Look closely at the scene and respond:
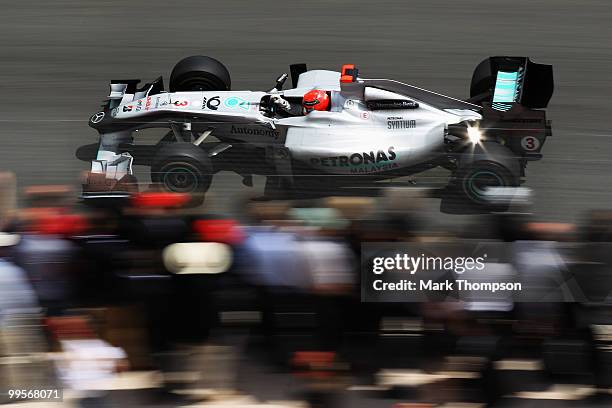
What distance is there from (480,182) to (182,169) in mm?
2612

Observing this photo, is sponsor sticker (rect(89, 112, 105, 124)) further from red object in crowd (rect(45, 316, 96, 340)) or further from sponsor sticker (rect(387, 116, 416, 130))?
red object in crowd (rect(45, 316, 96, 340))

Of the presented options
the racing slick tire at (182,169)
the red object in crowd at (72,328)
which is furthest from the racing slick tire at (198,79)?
the red object in crowd at (72,328)

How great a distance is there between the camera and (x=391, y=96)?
Result: 34.1 feet

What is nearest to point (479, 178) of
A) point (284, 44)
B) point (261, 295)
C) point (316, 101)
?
point (316, 101)

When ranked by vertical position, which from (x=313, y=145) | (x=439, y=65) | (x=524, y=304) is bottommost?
(x=524, y=304)

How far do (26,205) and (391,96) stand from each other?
4225 mm

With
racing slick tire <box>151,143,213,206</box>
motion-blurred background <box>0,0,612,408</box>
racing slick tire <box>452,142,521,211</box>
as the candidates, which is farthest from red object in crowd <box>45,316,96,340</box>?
racing slick tire <box>452,142,521,211</box>

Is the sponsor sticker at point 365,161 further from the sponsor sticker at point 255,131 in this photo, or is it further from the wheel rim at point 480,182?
the wheel rim at point 480,182

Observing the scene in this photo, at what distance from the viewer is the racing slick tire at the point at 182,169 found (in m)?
9.04

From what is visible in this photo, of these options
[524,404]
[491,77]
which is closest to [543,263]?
[524,404]

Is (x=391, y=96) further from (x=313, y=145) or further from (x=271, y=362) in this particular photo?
(x=271, y=362)

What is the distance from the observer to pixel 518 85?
1074 cm

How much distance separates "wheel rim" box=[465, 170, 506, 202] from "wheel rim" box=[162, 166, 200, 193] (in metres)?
2.30

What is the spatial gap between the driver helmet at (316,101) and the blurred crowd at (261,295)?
3.30 metres
